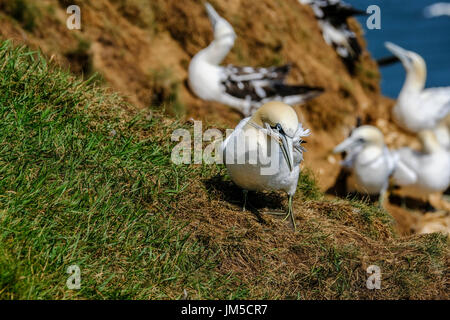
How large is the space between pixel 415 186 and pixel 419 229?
4.95 ft

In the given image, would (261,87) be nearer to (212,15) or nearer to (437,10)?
(212,15)

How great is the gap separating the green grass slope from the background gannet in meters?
4.02

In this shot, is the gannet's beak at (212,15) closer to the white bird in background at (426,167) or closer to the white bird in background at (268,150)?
the white bird in background at (426,167)

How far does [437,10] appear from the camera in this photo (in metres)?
25.2

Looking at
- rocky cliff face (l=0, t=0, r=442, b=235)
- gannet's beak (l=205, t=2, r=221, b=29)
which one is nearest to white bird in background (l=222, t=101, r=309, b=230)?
rocky cliff face (l=0, t=0, r=442, b=235)

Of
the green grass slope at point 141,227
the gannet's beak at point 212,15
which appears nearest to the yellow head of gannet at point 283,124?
the green grass slope at point 141,227

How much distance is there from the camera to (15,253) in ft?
10.8

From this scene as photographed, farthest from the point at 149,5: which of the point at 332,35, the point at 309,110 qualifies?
the point at 332,35

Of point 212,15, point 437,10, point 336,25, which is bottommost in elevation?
point 212,15

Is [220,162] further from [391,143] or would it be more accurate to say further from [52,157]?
[391,143]

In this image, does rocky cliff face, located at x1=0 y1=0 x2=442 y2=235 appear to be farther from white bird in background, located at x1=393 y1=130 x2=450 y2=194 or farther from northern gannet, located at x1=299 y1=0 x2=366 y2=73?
white bird in background, located at x1=393 y1=130 x2=450 y2=194

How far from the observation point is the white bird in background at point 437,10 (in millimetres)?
24828

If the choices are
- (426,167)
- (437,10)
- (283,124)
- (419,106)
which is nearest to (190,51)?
(426,167)

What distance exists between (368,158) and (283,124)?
5.29 m
